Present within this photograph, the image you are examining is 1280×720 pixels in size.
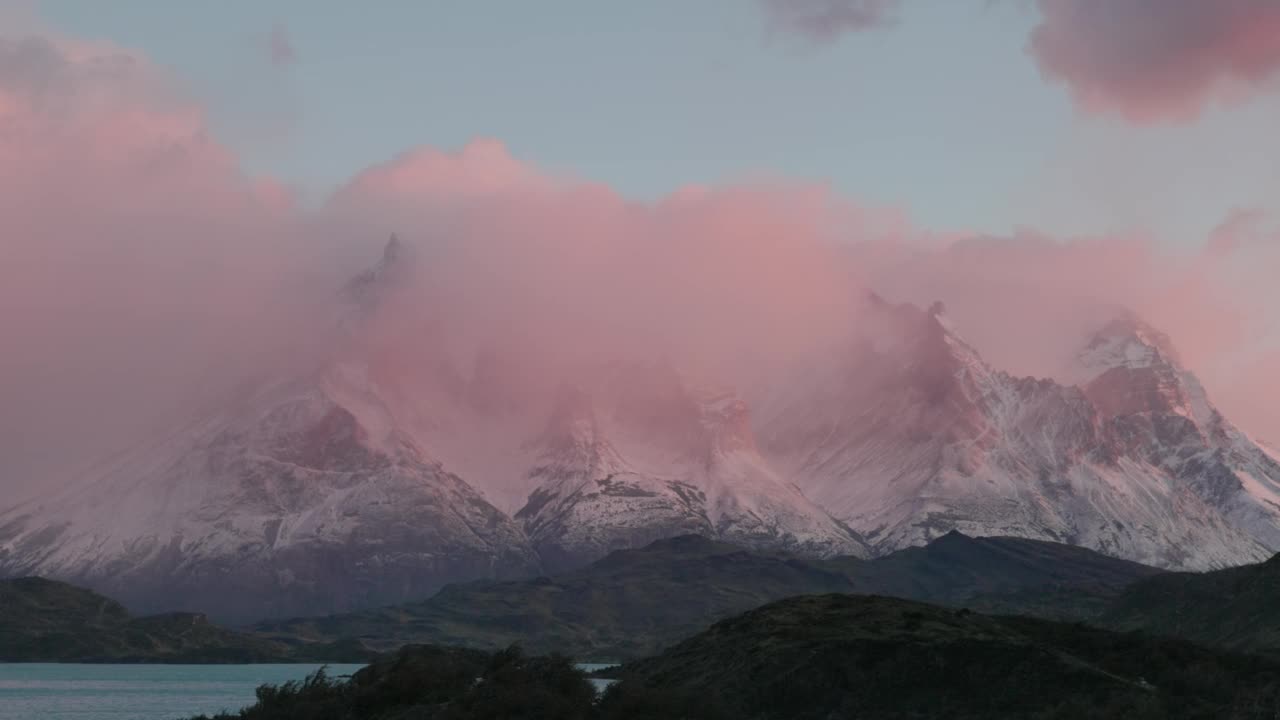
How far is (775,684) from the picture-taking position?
165 meters

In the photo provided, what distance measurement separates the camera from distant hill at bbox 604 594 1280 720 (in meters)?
144

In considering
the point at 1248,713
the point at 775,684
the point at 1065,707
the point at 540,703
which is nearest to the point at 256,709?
the point at 540,703

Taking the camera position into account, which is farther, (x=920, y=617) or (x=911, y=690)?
(x=920, y=617)

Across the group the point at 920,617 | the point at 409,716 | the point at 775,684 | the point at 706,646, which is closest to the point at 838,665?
the point at 775,684

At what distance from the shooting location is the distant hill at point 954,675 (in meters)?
144

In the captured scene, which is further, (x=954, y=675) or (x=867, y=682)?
(x=867, y=682)

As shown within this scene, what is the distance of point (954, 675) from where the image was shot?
157 m

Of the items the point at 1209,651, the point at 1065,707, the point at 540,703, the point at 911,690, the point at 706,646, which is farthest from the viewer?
the point at 706,646

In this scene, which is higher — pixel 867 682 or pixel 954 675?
pixel 954 675

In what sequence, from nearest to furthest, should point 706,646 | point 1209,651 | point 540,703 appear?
point 540,703, point 1209,651, point 706,646

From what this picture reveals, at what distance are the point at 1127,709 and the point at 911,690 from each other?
82.4ft

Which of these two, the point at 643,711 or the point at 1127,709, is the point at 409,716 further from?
the point at 1127,709

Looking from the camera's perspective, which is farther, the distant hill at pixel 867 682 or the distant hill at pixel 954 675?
the distant hill at pixel 954 675

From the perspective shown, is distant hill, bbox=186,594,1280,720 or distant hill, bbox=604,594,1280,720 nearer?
distant hill, bbox=186,594,1280,720
